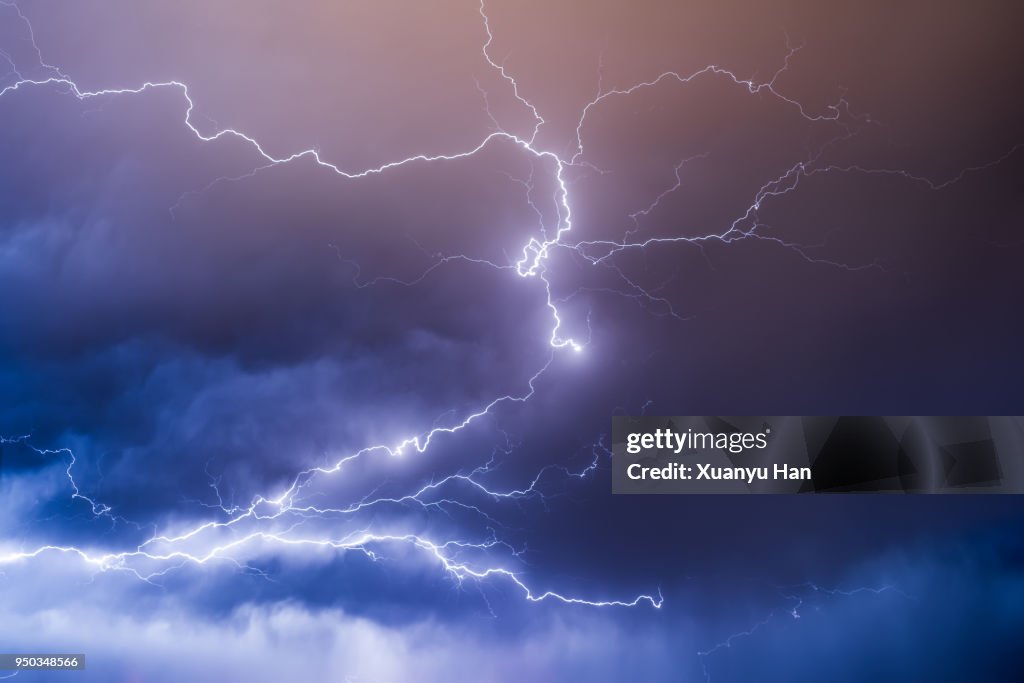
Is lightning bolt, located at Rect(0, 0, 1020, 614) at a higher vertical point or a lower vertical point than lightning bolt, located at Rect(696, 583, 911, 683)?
higher

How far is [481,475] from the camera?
2.77 m

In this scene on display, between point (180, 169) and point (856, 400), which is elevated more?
point (180, 169)

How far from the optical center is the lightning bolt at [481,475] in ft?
9.04

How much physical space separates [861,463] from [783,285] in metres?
0.78

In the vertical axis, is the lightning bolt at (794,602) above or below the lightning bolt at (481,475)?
below

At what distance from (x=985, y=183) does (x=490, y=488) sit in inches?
94.2

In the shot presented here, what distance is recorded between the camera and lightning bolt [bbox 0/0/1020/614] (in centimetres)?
276

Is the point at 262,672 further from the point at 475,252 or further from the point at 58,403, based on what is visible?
the point at 475,252

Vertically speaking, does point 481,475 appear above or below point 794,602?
above

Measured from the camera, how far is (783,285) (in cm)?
275

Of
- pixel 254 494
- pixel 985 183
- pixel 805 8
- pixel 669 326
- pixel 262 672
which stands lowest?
pixel 262 672

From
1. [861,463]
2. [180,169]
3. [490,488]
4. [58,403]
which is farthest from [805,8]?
[58,403]

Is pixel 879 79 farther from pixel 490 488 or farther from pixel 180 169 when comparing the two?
pixel 180 169

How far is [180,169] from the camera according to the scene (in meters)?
2.85
